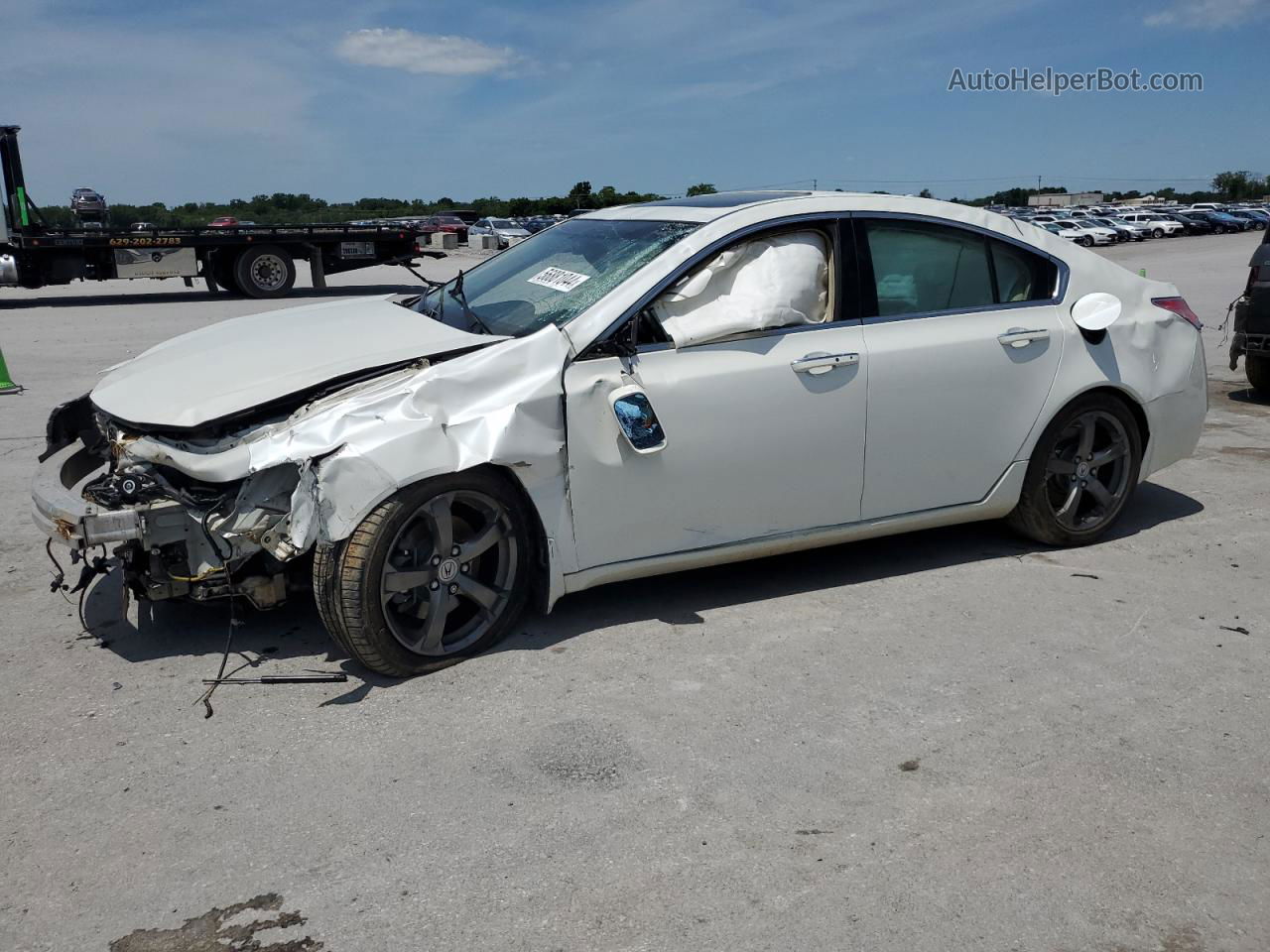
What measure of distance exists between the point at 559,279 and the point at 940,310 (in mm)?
1661

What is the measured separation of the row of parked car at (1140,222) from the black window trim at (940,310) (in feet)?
150

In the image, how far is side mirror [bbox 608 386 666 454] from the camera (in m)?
4.18

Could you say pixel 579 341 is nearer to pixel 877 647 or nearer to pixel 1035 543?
pixel 877 647

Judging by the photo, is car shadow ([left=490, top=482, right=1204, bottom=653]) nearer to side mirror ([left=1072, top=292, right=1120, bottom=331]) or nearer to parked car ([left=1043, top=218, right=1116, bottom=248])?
side mirror ([left=1072, top=292, right=1120, bottom=331])

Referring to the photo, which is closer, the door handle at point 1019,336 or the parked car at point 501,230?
the door handle at point 1019,336

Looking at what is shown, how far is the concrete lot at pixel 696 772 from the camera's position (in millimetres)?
2838

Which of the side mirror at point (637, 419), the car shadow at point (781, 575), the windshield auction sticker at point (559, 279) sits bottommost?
the car shadow at point (781, 575)

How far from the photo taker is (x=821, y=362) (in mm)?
4539

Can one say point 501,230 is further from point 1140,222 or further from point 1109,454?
point 1109,454

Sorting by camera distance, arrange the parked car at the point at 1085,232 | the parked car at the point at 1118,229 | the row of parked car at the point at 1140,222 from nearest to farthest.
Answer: the parked car at the point at 1085,232 → the row of parked car at the point at 1140,222 → the parked car at the point at 1118,229

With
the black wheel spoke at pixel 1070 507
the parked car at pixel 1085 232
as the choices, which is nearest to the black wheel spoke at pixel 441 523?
the black wheel spoke at pixel 1070 507

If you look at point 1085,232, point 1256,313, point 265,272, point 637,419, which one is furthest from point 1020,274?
point 1085,232

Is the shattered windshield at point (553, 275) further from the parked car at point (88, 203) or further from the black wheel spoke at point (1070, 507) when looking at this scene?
the parked car at point (88, 203)

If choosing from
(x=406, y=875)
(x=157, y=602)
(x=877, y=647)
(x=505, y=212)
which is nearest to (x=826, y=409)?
(x=877, y=647)
